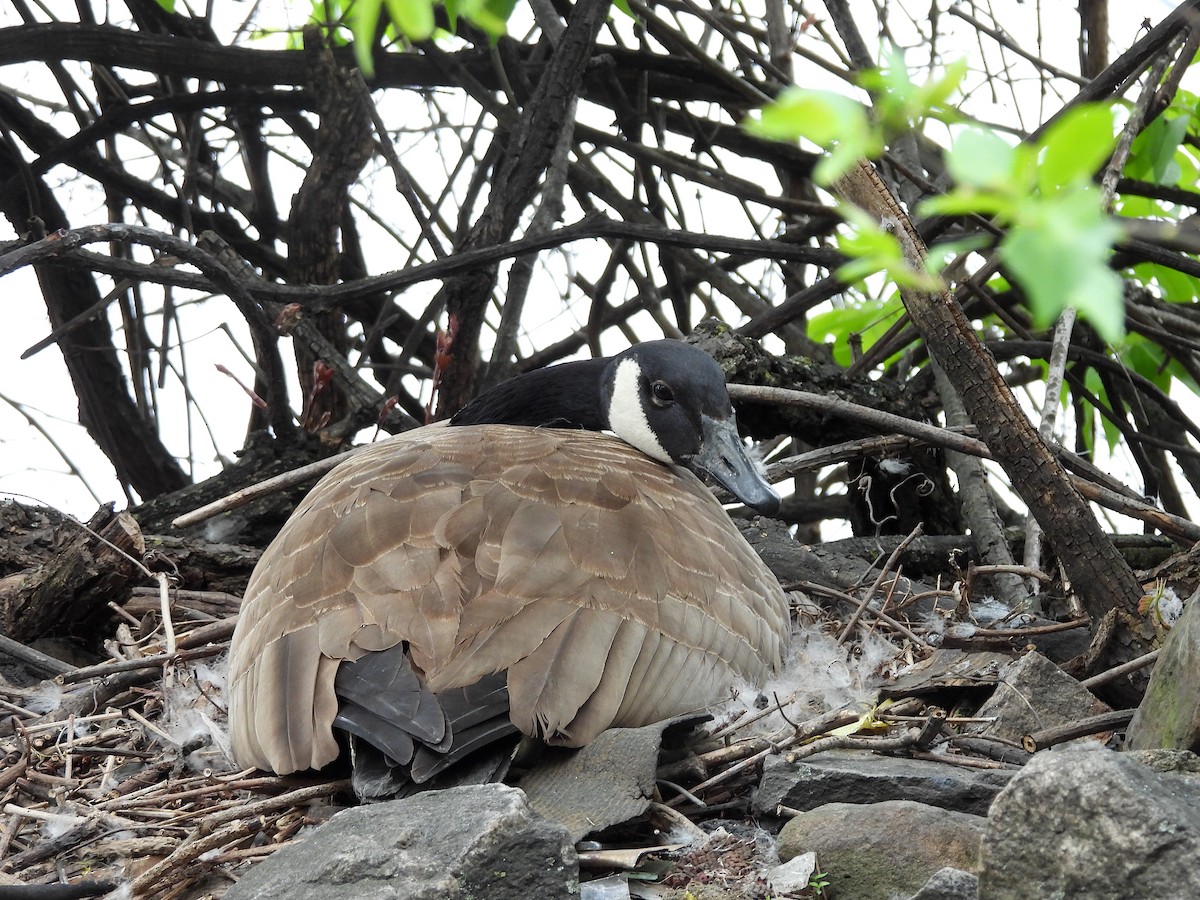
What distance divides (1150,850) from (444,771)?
4.26 ft

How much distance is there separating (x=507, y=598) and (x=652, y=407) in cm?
160

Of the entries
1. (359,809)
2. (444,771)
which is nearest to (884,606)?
(444,771)

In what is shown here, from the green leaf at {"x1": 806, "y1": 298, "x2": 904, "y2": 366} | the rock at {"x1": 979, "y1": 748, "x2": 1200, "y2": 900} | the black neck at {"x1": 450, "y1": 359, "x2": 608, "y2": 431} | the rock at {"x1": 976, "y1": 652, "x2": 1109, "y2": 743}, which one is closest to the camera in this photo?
the rock at {"x1": 979, "y1": 748, "x2": 1200, "y2": 900}

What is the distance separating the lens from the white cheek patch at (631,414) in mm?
4246

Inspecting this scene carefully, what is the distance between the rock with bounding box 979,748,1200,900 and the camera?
1.64 metres

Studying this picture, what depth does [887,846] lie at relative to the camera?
210 centimetres

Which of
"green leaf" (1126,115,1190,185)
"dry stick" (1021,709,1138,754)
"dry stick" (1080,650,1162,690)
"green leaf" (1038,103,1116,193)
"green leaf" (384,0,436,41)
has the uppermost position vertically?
"green leaf" (1126,115,1190,185)

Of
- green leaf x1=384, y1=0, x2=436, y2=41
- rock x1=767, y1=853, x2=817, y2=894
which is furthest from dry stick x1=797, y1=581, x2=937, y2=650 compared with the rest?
green leaf x1=384, y1=0, x2=436, y2=41

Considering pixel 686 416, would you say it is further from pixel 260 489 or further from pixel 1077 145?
pixel 1077 145

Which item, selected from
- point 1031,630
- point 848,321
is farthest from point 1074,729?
point 848,321

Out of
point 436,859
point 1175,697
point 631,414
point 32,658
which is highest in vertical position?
point 631,414

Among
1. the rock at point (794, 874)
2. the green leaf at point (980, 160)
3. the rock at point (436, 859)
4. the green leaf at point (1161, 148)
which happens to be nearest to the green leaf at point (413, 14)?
the green leaf at point (980, 160)

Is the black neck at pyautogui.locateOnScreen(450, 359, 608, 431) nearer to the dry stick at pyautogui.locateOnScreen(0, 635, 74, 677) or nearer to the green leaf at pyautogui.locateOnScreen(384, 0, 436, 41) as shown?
the dry stick at pyautogui.locateOnScreen(0, 635, 74, 677)

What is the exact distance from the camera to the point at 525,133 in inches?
188
